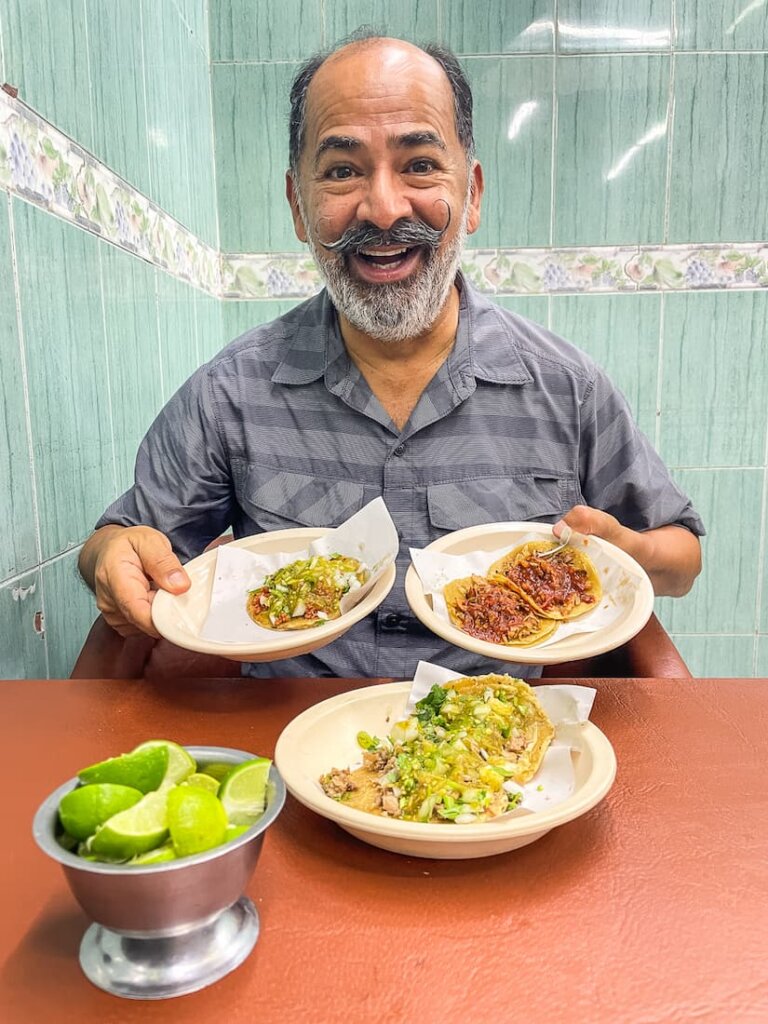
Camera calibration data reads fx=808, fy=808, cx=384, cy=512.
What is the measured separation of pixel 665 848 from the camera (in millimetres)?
882

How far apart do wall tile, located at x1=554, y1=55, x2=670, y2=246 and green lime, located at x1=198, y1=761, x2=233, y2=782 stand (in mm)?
3054

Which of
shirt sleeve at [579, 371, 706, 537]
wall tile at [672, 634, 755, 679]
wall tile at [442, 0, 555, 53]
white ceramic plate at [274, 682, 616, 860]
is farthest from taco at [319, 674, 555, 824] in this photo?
wall tile at [442, 0, 555, 53]

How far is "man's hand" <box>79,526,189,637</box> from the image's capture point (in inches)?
54.7

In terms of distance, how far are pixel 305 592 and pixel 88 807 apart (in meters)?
0.76

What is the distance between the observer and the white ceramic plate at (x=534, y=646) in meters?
1.22

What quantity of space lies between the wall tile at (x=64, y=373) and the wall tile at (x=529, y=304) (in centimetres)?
186

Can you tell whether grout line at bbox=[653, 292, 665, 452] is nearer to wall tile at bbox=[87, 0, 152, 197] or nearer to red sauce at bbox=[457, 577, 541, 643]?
wall tile at bbox=[87, 0, 152, 197]

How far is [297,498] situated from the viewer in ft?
6.28

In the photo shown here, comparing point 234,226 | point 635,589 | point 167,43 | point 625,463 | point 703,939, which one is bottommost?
point 703,939

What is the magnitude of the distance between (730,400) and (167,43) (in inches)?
102

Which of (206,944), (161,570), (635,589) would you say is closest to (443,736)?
(206,944)

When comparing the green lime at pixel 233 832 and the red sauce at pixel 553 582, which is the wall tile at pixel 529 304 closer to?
the red sauce at pixel 553 582

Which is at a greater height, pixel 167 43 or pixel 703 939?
pixel 167 43

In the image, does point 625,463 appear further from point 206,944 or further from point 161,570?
point 206,944
